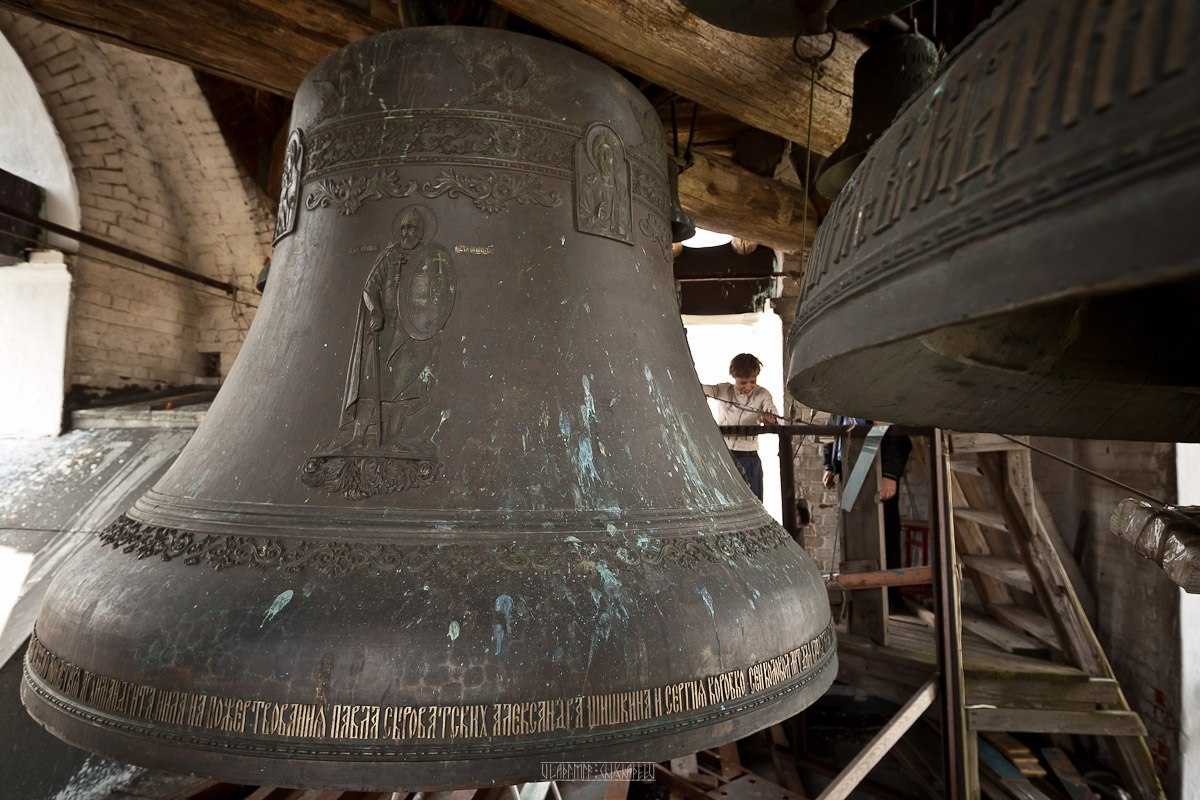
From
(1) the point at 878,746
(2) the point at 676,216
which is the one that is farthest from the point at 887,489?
(2) the point at 676,216

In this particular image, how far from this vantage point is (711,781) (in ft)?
10.4

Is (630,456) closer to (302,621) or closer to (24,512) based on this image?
(302,621)

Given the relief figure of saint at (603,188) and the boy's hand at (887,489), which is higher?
the relief figure of saint at (603,188)

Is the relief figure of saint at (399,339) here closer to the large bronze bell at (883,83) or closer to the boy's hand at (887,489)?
the large bronze bell at (883,83)

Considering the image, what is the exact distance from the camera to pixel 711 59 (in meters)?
1.54

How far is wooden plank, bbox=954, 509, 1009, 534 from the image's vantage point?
12.6 ft

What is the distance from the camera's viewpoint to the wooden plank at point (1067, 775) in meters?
3.19

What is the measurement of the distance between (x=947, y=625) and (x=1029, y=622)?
1.42 meters

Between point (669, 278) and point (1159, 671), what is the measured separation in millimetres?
3640

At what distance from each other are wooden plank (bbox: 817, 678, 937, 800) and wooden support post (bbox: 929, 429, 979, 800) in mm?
78

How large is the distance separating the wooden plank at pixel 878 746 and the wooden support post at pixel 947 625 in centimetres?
8

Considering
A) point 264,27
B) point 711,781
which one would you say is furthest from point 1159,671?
point 264,27

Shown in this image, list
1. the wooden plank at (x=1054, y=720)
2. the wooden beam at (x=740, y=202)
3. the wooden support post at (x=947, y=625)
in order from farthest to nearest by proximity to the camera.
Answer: the wooden plank at (x=1054, y=720)
the wooden support post at (x=947, y=625)
the wooden beam at (x=740, y=202)

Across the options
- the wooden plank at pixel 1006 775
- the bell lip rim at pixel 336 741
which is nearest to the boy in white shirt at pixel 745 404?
the wooden plank at pixel 1006 775
